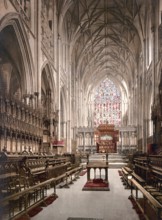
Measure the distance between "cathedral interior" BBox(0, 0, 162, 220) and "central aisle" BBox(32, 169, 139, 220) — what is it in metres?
0.03

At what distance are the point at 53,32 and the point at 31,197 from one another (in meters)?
19.0

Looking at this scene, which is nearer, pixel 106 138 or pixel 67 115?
pixel 67 115

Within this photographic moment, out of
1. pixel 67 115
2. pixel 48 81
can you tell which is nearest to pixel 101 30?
pixel 67 115

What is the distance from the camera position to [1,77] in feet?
71.9

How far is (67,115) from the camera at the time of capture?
32812 millimetres

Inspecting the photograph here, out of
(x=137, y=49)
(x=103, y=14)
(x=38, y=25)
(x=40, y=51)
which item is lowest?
(x=40, y=51)

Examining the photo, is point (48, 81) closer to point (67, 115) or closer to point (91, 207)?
point (67, 115)

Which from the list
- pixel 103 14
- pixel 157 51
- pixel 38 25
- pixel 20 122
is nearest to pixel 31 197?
pixel 20 122

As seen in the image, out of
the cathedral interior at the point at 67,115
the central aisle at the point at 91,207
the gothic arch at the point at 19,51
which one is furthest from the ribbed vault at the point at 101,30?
the central aisle at the point at 91,207

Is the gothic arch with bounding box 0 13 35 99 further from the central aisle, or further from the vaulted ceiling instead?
the vaulted ceiling

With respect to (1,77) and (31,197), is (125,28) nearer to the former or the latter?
(1,77)

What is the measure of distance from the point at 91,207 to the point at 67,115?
25282 mm

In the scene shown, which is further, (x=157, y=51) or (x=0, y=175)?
(x=157, y=51)

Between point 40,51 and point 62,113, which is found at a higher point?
point 40,51
